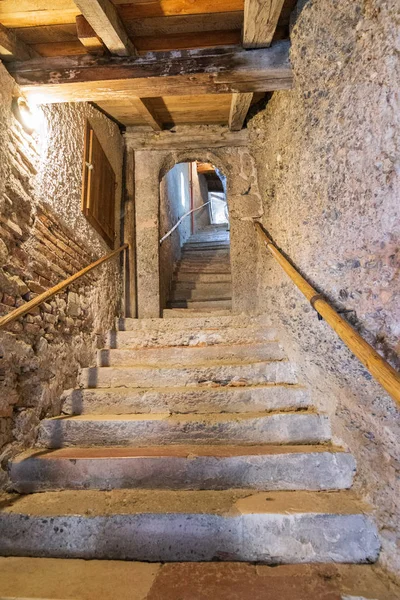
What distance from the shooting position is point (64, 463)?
174cm

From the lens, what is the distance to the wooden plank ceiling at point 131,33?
5.92ft

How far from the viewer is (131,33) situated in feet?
6.70

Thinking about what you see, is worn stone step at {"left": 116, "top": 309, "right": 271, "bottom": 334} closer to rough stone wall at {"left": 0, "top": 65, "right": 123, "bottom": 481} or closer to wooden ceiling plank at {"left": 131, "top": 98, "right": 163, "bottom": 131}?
rough stone wall at {"left": 0, "top": 65, "right": 123, "bottom": 481}

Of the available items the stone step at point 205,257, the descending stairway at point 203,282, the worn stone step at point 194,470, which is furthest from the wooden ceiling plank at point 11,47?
the stone step at point 205,257

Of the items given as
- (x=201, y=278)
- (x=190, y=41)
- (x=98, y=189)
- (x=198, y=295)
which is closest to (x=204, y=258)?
(x=201, y=278)

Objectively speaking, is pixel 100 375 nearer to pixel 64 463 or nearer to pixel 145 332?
pixel 145 332

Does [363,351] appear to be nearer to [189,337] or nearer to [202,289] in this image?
[189,337]

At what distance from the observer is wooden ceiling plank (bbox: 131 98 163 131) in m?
3.08

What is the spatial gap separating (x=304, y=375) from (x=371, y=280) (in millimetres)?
915

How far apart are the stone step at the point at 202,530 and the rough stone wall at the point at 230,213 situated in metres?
2.38

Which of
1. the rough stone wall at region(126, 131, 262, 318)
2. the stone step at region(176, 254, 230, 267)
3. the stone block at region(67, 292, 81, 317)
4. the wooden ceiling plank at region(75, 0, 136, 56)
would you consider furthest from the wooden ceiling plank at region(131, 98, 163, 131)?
the stone step at region(176, 254, 230, 267)

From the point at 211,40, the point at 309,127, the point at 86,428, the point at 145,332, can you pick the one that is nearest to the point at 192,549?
the point at 86,428

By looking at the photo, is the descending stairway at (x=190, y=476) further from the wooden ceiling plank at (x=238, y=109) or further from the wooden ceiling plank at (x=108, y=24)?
the wooden ceiling plank at (x=238, y=109)

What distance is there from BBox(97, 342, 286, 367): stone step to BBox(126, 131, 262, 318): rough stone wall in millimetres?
1073
